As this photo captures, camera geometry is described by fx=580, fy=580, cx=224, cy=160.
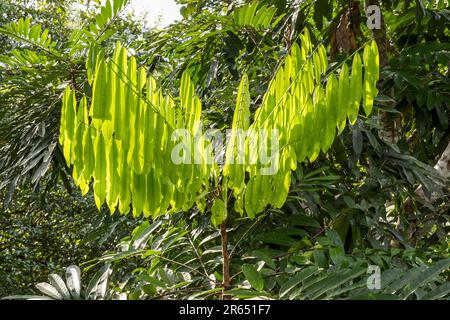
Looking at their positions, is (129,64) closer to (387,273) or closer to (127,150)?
(127,150)

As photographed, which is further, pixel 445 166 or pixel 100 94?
pixel 445 166

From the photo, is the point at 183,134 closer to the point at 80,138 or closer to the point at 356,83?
the point at 80,138

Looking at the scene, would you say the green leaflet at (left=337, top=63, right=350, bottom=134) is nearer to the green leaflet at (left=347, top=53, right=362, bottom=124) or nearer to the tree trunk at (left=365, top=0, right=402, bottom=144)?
the green leaflet at (left=347, top=53, right=362, bottom=124)

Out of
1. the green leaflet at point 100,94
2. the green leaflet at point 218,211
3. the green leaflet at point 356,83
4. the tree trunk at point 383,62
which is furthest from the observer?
the tree trunk at point 383,62

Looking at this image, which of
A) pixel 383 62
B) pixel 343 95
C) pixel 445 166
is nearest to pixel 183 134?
pixel 343 95

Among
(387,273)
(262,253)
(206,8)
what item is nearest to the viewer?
(387,273)

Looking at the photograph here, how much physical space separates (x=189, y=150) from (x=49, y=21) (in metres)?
3.51

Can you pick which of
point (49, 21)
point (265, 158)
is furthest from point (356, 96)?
point (49, 21)

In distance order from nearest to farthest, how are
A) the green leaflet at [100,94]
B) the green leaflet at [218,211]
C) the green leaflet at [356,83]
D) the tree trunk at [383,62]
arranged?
the green leaflet at [100,94]
the green leaflet at [356,83]
the green leaflet at [218,211]
the tree trunk at [383,62]

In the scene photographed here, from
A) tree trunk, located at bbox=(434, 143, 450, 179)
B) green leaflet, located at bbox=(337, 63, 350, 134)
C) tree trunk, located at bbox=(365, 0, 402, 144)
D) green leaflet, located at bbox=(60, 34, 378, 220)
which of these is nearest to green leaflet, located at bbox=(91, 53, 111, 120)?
green leaflet, located at bbox=(60, 34, 378, 220)

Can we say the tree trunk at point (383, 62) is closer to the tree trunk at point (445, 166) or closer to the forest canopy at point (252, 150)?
the forest canopy at point (252, 150)

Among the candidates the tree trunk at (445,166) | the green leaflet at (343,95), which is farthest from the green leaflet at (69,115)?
the tree trunk at (445,166)

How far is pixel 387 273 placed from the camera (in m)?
1.07

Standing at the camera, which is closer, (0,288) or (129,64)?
(129,64)
